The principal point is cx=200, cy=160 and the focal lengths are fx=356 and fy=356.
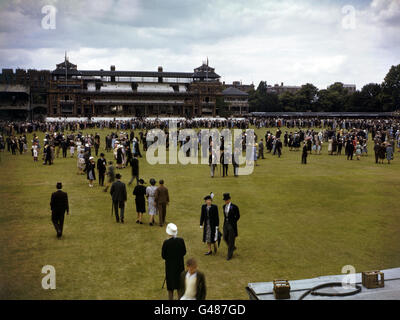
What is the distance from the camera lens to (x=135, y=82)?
79.3 m

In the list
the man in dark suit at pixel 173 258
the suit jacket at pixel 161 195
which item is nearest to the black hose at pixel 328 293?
the man in dark suit at pixel 173 258

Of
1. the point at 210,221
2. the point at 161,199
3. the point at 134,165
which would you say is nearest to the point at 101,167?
the point at 134,165

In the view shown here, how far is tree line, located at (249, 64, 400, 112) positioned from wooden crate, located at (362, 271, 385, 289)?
211 feet

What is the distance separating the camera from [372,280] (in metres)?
5.25

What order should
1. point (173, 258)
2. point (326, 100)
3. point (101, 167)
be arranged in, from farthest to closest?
point (326, 100) < point (101, 167) < point (173, 258)

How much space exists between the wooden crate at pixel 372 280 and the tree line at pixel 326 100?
211 feet

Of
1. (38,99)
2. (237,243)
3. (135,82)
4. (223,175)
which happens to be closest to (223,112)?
(135,82)

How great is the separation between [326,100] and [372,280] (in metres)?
77.4

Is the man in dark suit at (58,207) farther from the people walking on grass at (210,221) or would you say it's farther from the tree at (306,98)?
the tree at (306,98)

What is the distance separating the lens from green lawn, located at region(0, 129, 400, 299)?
24.1 ft

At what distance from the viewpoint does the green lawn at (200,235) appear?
735 centimetres

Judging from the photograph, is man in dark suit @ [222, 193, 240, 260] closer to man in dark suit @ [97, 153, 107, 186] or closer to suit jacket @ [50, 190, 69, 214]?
suit jacket @ [50, 190, 69, 214]

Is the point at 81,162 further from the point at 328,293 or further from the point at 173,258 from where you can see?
the point at 328,293
